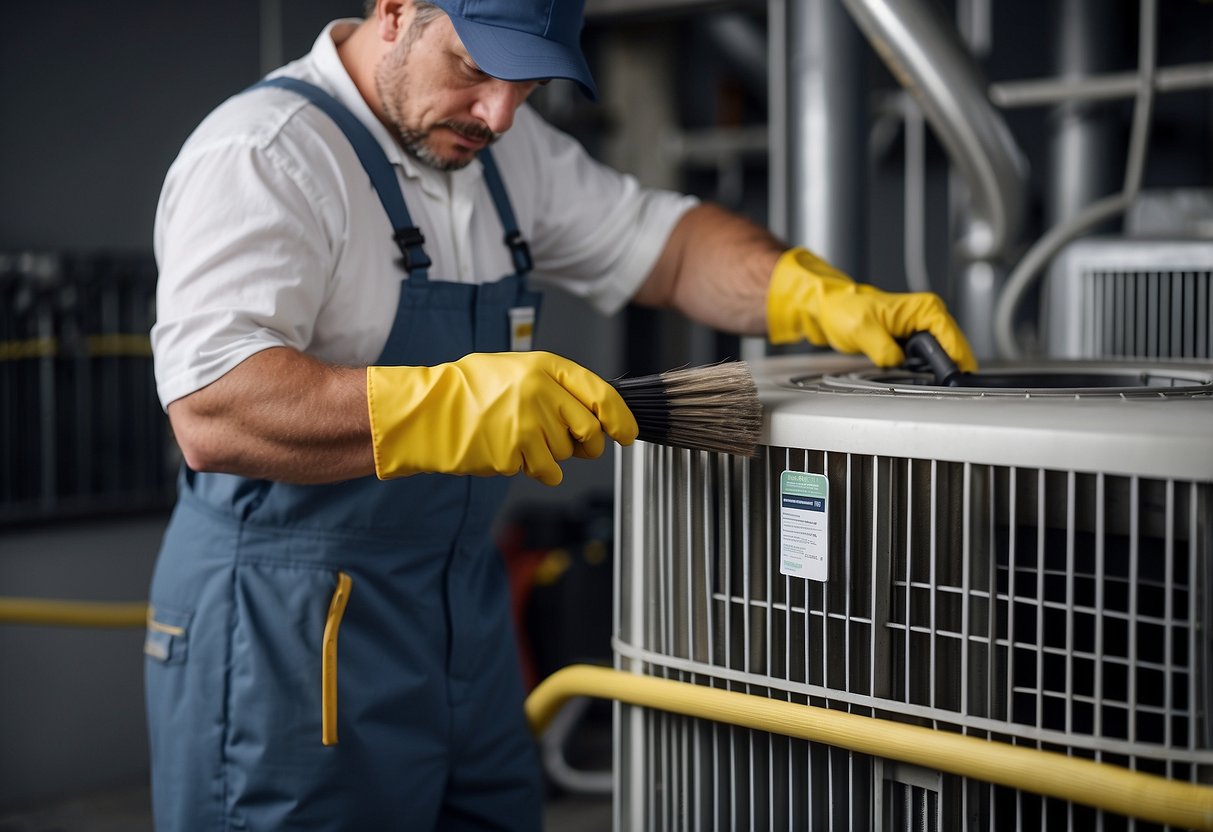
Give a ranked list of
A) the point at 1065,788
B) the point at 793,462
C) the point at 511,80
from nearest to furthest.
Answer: the point at 1065,788
the point at 793,462
the point at 511,80

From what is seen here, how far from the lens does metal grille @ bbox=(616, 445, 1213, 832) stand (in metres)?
0.84

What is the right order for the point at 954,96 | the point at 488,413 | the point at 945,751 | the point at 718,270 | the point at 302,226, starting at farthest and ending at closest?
the point at 954,96
the point at 718,270
the point at 302,226
the point at 488,413
the point at 945,751

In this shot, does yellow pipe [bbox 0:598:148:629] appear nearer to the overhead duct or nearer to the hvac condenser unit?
the hvac condenser unit

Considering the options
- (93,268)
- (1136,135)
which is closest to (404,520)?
(1136,135)

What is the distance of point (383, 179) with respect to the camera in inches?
49.5

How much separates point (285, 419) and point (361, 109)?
0.43 meters

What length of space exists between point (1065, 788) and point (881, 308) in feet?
2.14

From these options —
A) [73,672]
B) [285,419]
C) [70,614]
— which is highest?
[285,419]

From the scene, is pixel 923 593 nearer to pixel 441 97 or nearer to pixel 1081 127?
pixel 441 97

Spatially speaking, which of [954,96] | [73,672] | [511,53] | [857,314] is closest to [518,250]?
[511,53]

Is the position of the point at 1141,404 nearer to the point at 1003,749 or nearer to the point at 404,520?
the point at 1003,749

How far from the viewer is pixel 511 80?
115 cm

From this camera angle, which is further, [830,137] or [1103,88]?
[1103,88]

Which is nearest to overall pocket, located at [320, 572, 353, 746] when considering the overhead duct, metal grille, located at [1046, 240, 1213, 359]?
the overhead duct
